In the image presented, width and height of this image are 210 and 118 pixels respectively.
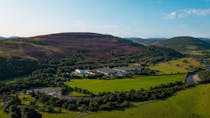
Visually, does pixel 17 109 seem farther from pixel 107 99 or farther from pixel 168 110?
pixel 168 110

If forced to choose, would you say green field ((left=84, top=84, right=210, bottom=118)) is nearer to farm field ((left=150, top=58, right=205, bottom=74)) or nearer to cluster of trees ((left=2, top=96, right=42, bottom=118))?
cluster of trees ((left=2, top=96, right=42, bottom=118))

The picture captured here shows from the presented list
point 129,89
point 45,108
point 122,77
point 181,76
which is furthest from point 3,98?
point 181,76

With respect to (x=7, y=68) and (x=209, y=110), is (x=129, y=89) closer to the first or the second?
(x=209, y=110)

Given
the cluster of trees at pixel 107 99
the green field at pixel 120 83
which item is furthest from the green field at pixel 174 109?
the green field at pixel 120 83

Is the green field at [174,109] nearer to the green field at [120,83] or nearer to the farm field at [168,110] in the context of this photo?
the farm field at [168,110]

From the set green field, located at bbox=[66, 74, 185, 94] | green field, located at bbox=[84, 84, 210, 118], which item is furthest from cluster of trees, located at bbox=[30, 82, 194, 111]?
green field, located at bbox=[66, 74, 185, 94]
